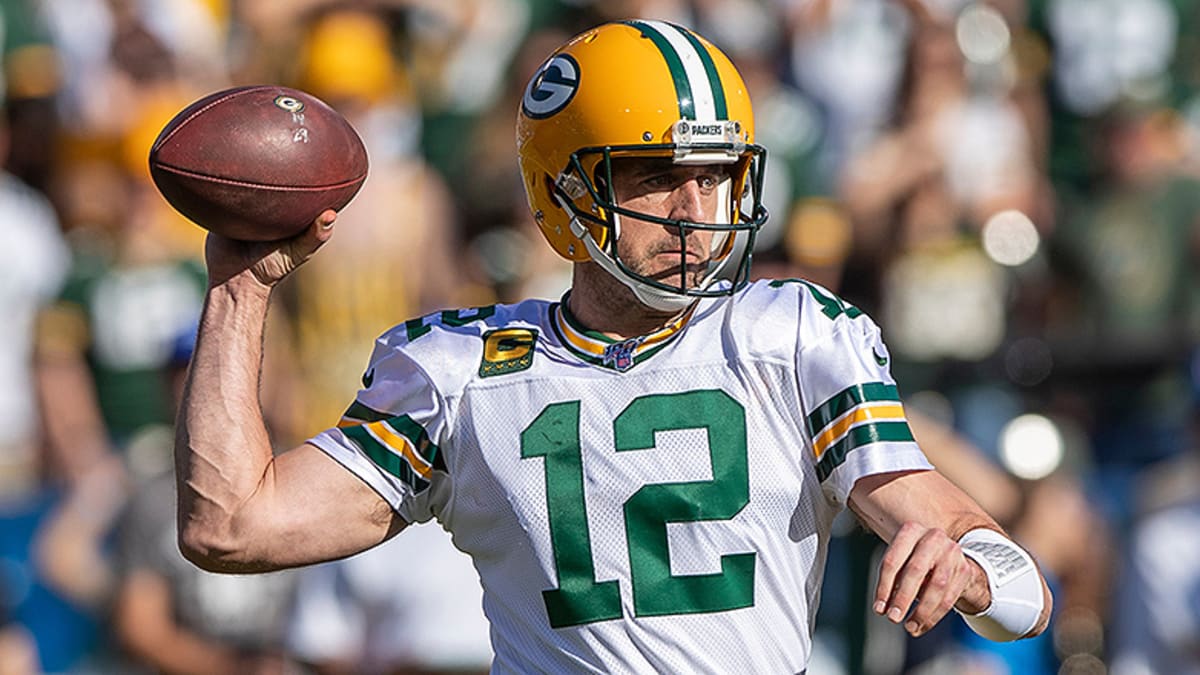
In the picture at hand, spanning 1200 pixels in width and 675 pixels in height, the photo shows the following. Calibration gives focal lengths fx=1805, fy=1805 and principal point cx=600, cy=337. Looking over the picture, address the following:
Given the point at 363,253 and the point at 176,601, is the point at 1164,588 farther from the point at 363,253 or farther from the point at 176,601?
the point at 176,601

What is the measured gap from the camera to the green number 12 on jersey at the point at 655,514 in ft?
10.5

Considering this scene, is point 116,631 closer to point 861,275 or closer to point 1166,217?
point 861,275

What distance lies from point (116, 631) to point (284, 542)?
3402 millimetres

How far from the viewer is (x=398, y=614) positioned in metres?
5.60

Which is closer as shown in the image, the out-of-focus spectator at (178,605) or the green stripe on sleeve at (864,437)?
the green stripe on sleeve at (864,437)

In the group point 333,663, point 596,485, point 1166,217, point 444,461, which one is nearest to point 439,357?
point 444,461

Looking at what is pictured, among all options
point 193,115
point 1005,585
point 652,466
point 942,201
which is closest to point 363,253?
point 942,201

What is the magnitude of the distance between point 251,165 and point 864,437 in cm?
120

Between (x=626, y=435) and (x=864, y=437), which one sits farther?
(x=626, y=435)

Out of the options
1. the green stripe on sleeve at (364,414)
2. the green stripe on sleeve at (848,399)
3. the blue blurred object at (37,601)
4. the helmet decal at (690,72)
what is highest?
the helmet decal at (690,72)

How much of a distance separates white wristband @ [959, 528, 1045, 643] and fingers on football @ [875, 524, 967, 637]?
178 millimetres

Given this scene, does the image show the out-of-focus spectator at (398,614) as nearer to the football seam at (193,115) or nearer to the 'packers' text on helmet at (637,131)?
the 'packers' text on helmet at (637,131)

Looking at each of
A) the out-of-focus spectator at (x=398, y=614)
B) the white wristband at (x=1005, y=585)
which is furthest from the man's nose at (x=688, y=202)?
the out-of-focus spectator at (x=398, y=614)

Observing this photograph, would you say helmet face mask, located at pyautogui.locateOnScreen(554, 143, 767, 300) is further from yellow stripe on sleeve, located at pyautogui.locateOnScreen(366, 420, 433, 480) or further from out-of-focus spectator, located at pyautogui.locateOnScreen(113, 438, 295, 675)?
out-of-focus spectator, located at pyautogui.locateOnScreen(113, 438, 295, 675)
